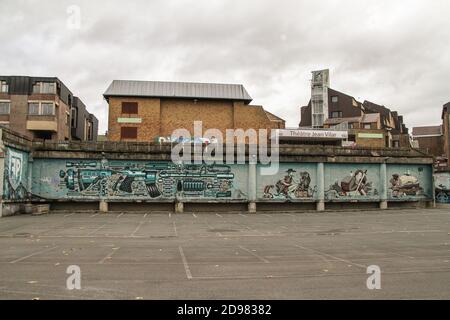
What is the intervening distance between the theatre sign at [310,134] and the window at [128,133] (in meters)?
20.3

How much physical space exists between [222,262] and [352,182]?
2683 centimetres

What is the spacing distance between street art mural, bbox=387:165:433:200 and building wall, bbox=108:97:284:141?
1924 centimetres

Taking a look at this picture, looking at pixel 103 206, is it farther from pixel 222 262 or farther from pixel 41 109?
pixel 41 109

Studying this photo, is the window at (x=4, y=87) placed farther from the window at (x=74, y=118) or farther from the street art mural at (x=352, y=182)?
the street art mural at (x=352, y=182)

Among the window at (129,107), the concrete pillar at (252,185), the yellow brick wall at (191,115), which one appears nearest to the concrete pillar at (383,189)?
the concrete pillar at (252,185)

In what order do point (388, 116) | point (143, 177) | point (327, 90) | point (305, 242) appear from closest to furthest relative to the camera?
point (305, 242) → point (143, 177) → point (327, 90) → point (388, 116)

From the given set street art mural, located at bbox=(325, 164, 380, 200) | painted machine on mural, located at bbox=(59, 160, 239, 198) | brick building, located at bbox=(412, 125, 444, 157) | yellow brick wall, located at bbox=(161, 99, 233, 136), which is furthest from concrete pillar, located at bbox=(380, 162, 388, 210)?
brick building, located at bbox=(412, 125, 444, 157)

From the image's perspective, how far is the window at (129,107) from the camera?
49938 mm

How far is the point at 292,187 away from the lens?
3475 centimetres

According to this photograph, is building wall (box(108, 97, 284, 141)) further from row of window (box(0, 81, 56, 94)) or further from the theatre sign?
row of window (box(0, 81, 56, 94))
